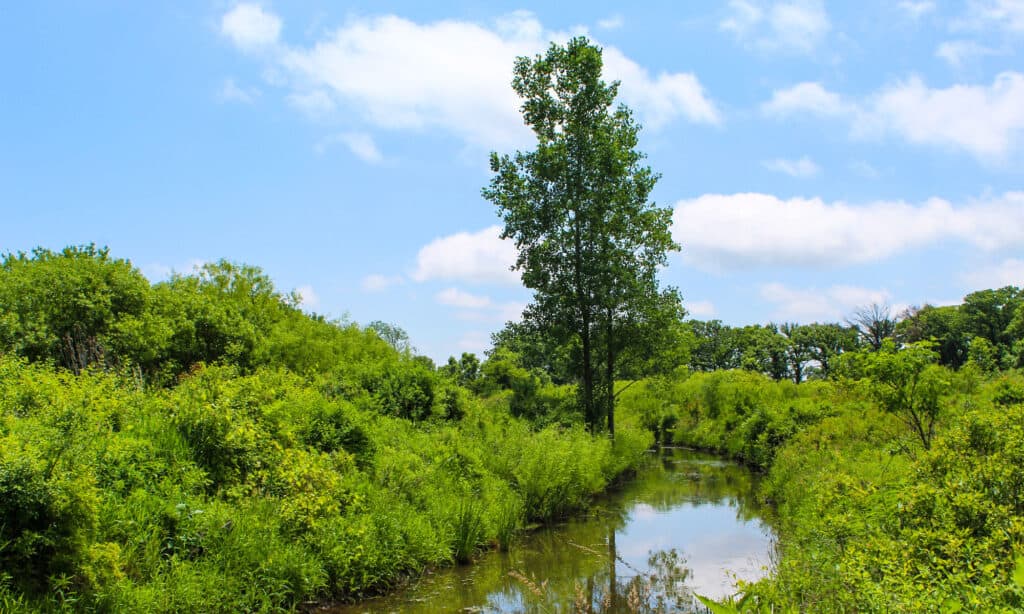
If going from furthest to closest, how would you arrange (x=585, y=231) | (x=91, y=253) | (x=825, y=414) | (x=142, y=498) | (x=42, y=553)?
(x=585, y=231)
(x=825, y=414)
(x=91, y=253)
(x=142, y=498)
(x=42, y=553)

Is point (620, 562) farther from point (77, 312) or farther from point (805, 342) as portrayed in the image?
point (805, 342)

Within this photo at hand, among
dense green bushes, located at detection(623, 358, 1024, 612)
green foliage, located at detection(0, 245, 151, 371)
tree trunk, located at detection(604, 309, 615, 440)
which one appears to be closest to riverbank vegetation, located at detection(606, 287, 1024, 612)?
dense green bushes, located at detection(623, 358, 1024, 612)

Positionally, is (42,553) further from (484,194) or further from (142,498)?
(484,194)

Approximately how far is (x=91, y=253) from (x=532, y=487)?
50.8ft

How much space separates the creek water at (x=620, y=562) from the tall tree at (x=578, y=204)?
27.0 feet

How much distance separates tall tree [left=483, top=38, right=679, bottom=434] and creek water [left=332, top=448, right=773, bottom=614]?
8223 millimetres

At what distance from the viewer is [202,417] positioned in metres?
9.65

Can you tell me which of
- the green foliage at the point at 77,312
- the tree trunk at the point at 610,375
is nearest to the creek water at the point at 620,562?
the tree trunk at the point at 610,375

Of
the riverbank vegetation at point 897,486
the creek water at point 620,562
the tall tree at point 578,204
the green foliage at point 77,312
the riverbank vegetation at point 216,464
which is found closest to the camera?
the riverbank vegetation at point 897,486

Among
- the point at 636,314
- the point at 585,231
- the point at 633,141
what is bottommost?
the point at 636,314

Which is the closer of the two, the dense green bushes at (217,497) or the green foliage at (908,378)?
the dense green bushes at (217,497)

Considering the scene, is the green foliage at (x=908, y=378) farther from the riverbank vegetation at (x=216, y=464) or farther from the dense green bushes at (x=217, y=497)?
the dense green bushes at (x=217, y=497)

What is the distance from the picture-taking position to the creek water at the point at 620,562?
9844 mm

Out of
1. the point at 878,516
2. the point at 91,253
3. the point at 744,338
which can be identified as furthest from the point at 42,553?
Answer: the point at 744,338
